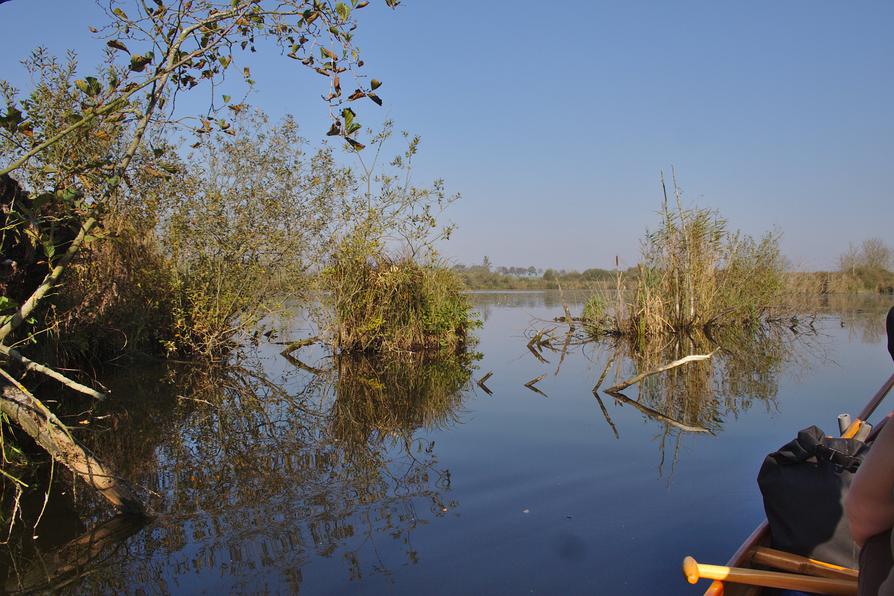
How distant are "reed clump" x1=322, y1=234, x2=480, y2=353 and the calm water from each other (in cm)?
262

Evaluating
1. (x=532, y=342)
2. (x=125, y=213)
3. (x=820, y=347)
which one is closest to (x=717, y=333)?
(x=820, y=347)

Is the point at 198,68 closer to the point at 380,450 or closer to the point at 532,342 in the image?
the point at 380,450

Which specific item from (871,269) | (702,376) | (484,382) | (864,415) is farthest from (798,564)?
(871,269)

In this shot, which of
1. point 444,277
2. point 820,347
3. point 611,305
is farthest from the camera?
point 611,305

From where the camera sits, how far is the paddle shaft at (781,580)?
2871mm

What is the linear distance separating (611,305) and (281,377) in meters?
9.53

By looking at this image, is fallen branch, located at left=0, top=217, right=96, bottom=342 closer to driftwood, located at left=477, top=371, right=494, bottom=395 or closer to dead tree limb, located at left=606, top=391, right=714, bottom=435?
dead tree limb, located at left=606, top=391, right=714, bottom=435

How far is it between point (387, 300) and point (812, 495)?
10284 millimetres

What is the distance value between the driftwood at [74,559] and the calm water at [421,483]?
2 centimetres

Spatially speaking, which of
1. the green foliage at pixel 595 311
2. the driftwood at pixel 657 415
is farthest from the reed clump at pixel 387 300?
the driftwood at pixel 657 415

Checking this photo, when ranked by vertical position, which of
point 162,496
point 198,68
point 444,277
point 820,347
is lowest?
point 820,347

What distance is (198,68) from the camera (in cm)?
445

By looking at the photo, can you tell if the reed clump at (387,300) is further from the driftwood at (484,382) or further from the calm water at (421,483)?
the driftwood at (484,382)

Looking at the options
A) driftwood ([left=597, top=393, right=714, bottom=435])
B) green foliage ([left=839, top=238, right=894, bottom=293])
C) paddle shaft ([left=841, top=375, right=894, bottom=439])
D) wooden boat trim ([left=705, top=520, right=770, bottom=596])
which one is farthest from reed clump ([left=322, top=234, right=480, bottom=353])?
green foliage ([left=839, top=238, right=894, bottom=293])
